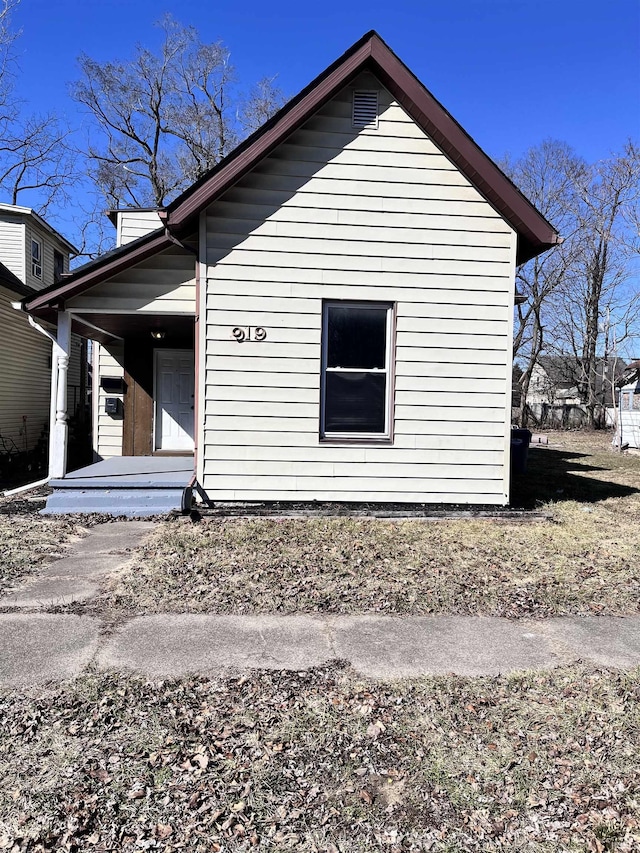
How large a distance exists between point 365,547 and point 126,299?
4587 millimetres

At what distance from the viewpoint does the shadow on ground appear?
8.93 m

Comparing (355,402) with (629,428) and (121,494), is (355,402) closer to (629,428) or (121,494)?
(121,494)

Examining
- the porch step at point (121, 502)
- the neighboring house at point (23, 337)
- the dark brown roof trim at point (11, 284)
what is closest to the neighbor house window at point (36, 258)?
the neighboring house at point (23, 337)

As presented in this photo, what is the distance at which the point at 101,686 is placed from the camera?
3078mm

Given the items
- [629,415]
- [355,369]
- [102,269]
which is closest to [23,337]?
[102,269]

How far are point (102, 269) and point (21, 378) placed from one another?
953cm

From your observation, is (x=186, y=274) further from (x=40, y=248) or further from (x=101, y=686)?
(x=40, y=248)

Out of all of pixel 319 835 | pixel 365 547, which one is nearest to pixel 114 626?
pixel 319 835

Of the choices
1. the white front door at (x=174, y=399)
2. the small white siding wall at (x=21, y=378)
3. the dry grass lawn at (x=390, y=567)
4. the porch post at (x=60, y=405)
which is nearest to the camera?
the dry grass lawn at (x=390, y=567)

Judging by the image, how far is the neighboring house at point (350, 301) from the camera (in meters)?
7.09

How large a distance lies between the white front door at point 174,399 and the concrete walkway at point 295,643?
6.37m

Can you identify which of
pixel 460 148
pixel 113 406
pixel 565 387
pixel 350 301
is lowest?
pixel 113 406

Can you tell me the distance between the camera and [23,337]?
15266mm

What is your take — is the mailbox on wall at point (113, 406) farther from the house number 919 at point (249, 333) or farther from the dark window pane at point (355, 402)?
the dark window pane at point (355, 402)
